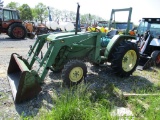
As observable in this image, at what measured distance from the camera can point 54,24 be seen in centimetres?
2709

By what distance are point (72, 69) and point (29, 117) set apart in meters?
1.49

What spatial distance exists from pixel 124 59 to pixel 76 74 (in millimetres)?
1715

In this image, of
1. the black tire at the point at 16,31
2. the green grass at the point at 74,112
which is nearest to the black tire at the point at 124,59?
the green grass at the point at 74,112

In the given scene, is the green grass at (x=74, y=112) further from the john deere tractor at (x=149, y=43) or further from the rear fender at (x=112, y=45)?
the john deere tractor at (x=149, y=43)

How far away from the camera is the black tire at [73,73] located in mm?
4121

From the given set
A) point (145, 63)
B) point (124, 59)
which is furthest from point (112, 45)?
point (145, 63)

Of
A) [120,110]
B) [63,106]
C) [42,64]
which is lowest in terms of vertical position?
[120,110]

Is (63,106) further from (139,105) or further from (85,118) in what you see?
(139,105)

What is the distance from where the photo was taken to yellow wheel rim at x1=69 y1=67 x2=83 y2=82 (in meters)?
4.23

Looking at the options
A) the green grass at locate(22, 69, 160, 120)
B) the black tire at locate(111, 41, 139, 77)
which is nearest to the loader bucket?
the green grass at locate(22, 69, 160, 120)

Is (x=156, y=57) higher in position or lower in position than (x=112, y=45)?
lower

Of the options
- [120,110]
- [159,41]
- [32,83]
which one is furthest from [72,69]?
[159,41]

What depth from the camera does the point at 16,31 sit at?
14695 mm

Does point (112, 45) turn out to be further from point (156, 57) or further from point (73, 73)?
point (156, 57)
